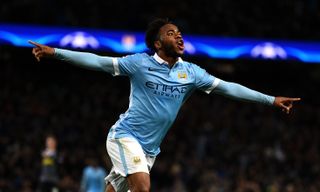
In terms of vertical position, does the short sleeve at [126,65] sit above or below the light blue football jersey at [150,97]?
above

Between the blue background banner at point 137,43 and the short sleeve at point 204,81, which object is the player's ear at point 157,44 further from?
the blue background banner at point 137,43

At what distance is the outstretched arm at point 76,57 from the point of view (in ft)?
22.2

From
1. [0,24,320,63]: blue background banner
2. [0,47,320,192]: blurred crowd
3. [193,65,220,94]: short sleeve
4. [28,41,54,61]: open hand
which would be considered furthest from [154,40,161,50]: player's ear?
[0,24,320,63]: blue background banner

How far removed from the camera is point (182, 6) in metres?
21.1

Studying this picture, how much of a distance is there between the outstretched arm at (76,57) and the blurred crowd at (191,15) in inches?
488

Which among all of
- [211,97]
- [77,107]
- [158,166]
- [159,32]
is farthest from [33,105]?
[159,32]

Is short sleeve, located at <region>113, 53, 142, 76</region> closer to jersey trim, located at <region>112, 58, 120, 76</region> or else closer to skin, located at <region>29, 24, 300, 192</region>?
jersey trim, located at <region>112, 58, 120, 76</region>

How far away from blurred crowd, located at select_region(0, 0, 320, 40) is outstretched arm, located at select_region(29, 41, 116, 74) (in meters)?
12.4

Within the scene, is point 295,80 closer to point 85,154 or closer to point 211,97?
point 211,97

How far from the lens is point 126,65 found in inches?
285

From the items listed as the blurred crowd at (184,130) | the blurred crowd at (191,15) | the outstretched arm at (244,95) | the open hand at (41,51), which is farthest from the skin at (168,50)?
the blurred crowd at (191,15)

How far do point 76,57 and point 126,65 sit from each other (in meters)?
0.50

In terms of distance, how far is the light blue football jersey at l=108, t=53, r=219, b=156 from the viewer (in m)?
7.28

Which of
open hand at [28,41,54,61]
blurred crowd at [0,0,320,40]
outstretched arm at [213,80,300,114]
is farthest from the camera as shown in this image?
blurred crowd at [0,0,320,40]
